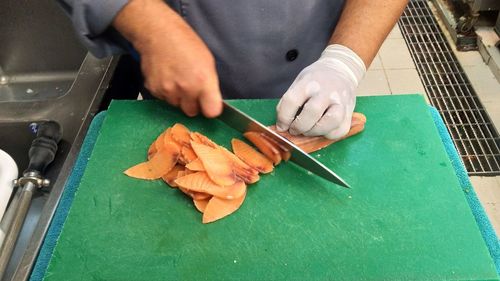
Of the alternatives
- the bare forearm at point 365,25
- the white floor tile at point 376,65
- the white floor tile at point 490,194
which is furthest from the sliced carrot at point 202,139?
the white floor tile at point 376,65

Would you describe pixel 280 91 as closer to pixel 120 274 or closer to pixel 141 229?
pixel 141 229

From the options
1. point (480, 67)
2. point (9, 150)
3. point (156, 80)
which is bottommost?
point (480, 67)

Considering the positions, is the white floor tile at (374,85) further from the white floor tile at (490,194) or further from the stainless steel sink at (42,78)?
the stainless steel sink at (42,78)

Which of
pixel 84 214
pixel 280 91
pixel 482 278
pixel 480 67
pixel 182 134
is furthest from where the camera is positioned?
pixel 480 67

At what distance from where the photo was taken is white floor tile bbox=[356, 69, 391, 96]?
2842 millimetres

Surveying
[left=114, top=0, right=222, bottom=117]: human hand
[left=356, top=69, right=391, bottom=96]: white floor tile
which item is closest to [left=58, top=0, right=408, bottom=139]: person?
[left=114, top=0, right=222, bottom=117]: human hand

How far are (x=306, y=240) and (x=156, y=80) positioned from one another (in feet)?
1.82

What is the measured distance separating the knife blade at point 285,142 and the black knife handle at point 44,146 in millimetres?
572

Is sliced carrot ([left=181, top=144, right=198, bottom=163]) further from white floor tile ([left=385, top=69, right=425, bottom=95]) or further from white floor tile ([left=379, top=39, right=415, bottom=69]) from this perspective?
white floor tile ([left=379, top=39, right=415, bottom=69])

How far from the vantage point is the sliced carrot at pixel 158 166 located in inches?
43.8

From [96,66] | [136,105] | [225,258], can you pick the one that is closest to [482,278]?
[225,258]

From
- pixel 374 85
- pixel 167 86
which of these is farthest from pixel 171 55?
pixel 374 85

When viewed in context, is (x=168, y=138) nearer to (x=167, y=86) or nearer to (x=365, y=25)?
(x=167, y=86)

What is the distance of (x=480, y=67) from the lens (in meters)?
2.97
